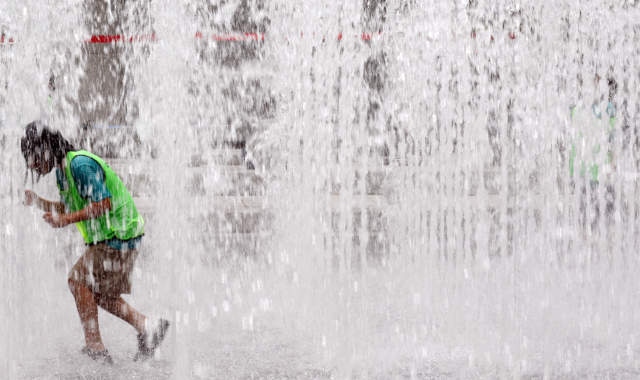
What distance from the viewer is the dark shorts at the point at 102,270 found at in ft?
11.3

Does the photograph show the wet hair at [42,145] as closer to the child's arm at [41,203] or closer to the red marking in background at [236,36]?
the child's arm at [41,203]

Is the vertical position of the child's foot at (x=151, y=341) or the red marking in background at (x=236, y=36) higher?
the red marking in background at (x=236, y=36)

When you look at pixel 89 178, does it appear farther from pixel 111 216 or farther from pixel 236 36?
pixel 236 36

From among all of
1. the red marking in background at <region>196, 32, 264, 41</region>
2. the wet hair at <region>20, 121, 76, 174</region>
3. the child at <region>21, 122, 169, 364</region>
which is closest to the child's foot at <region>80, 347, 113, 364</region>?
the child at <region>21, 122, 169, 364</region>

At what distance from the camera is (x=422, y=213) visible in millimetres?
7480

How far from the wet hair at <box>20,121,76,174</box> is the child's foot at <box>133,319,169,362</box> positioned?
3.11ft

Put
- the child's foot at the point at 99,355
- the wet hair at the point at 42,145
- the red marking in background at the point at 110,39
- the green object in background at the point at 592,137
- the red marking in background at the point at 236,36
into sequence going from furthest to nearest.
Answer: the red marking in background at the point at 236,36, the red marking in background at the point at 110,39, the green object in background at the point at 592,137, the child's foot at the point at 99,355, the wet hair at the point at 42,145

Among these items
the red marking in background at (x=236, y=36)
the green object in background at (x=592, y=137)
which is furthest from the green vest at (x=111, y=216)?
the red marking in background at (x=236, y=36)

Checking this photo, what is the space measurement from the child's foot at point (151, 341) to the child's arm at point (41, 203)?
0.75m

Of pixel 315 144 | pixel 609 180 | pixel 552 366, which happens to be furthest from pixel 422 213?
pixel 552 366

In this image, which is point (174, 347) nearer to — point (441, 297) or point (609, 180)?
point (441, 297)

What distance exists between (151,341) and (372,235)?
396 cm

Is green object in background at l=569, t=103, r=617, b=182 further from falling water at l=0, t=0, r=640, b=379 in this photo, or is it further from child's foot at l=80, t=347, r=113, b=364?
child's foot at l=80, t=347, r=113, b=364

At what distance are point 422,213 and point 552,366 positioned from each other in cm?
397
